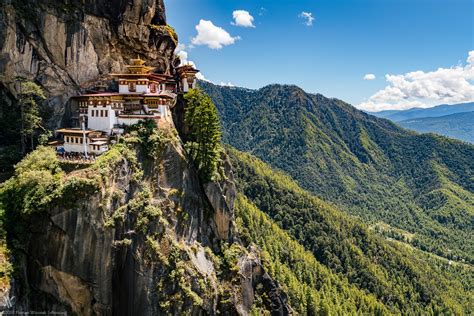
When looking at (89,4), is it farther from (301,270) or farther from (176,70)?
(301,270)

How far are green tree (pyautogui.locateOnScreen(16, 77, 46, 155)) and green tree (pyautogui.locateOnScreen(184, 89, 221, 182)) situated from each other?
22585 millimetres

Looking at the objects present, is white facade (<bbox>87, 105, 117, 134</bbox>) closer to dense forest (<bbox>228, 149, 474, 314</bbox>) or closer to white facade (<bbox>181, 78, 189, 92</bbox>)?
white facade (<bbox>181, 78, 189, 92</bbox>)

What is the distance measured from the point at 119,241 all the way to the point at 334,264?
13534 cm

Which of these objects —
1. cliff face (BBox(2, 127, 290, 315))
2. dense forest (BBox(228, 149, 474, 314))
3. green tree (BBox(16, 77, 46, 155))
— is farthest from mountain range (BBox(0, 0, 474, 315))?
dense forest (BBox(228, 149, 474, 314))

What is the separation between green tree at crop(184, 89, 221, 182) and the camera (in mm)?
59594

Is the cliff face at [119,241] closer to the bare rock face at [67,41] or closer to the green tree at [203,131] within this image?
the green tree at [203,131]

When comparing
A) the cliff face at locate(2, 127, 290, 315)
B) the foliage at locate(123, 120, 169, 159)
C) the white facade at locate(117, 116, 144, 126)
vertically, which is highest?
the white facade at locate(117, 116, 144, 126)

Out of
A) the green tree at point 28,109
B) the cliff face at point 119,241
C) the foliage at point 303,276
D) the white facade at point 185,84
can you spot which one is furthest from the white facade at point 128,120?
the foliage at point 303,276

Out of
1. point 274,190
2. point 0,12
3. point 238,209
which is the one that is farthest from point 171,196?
point 274,190

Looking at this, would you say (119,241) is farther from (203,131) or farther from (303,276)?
(303,276)

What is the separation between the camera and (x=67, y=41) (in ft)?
187

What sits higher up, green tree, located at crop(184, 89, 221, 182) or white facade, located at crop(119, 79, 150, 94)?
white facade, located at crop(119, 79, 150, 94)

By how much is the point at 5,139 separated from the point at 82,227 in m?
23.6

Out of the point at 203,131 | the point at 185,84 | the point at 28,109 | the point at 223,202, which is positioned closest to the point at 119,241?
the point at 203,131
